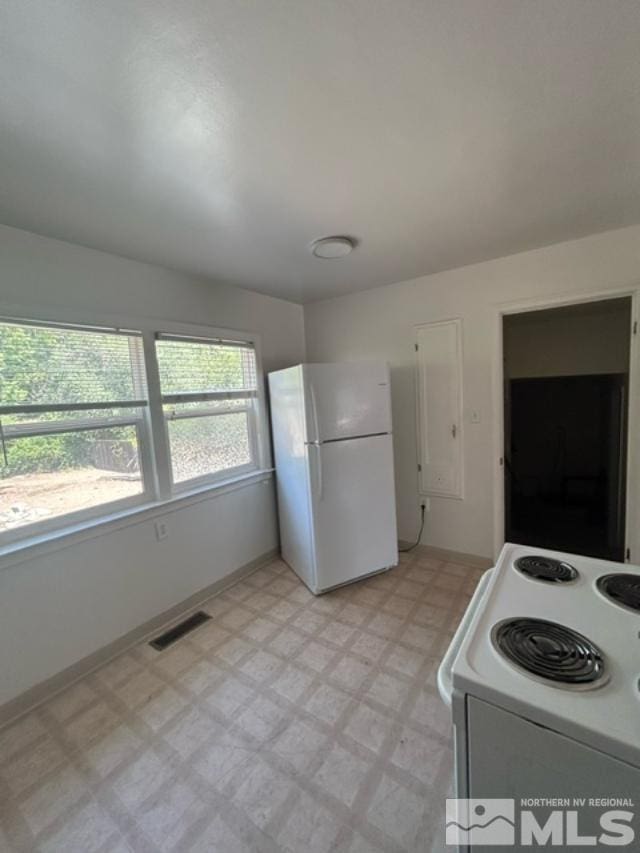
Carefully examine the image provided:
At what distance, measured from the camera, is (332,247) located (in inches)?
81.4

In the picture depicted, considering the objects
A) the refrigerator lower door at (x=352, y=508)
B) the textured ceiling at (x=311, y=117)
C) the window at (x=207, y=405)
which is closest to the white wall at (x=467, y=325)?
the textured ceiling at (x=311, y=117)

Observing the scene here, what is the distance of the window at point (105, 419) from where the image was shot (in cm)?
174

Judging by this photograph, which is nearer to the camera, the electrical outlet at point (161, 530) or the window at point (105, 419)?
the window at point (105, 419)

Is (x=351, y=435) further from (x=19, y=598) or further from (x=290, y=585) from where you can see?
(x=19, y=598)

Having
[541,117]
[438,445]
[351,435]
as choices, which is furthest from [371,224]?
[438,445]

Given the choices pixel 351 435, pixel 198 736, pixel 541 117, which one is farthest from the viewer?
pixel 351 435

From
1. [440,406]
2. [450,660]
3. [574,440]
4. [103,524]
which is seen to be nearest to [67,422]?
[103,524]

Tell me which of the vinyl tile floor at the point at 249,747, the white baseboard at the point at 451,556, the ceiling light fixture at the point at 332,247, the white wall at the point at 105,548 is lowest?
A: the vinyl tile floor at the point at 249,747

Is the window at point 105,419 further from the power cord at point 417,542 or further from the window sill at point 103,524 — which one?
the power cord at point 417,542

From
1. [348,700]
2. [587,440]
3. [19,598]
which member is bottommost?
[348,700]

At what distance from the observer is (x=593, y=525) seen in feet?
9.36

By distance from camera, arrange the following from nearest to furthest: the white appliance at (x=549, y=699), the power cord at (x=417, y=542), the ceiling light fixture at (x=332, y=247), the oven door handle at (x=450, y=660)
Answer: the white appliance at (x=549, y=699) → the oven door handle at (x=450, y=660) → the ceiling light fixture at (x=332, y=247) → the power cord at (x=417, y=542)

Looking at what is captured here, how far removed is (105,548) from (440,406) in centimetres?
254

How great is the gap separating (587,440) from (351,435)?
198cm
